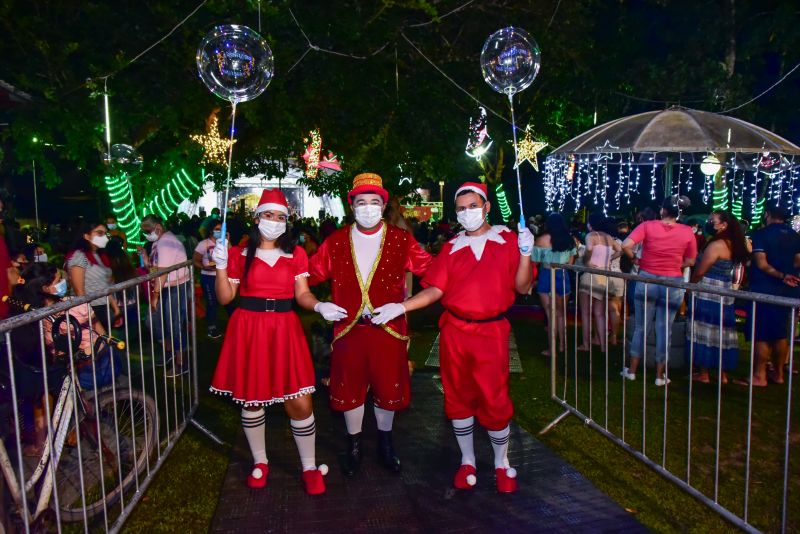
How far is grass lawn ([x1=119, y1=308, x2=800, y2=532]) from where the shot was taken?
3910mm

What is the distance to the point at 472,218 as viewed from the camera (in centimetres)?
410

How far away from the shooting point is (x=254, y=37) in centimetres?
486

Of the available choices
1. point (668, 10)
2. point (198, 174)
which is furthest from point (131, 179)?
point (668, 10)

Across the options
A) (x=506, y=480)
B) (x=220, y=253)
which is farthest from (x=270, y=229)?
(x=506, y=480)

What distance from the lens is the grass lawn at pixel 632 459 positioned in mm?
3910

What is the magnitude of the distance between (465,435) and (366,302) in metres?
1.11

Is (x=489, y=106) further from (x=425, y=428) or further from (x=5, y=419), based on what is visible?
(x=5, y=419)

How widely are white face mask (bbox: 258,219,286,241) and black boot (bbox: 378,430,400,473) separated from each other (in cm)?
162

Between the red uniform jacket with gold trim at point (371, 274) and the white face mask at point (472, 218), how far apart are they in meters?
0.50

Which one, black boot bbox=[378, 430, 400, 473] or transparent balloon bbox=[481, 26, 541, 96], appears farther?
transparent balloon bbox=[481, 26, 541, 96]

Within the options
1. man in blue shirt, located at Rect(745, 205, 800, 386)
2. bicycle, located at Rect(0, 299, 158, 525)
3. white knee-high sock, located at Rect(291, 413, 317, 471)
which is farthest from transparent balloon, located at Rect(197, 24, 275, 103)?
man in blue shirt, located at Rect(745, 205, 800, 386)

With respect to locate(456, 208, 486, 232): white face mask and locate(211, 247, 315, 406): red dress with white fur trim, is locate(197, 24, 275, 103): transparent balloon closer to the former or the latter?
locate(211, 247, 315, 406): red dress with white fur trim

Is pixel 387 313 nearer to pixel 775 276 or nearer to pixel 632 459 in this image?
pixel 632 459

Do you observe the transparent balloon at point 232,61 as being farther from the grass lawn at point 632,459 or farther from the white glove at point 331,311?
the grass lawn at point 632,459
